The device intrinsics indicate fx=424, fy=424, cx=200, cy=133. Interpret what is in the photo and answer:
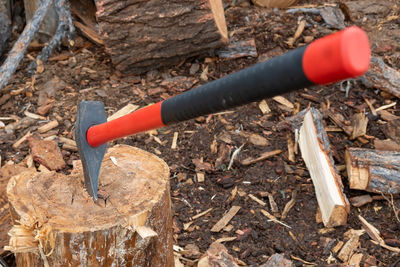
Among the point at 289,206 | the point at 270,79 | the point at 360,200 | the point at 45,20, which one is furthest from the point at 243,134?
the point at 45,20

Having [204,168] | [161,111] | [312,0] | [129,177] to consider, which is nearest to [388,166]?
[204,168]

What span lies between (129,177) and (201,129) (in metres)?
1.59

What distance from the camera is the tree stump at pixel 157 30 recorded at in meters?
3.93

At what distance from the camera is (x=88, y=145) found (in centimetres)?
198

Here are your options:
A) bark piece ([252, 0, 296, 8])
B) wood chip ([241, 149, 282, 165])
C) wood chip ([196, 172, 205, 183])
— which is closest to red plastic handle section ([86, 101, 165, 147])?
wood chip ([196, 172, 205, 183])

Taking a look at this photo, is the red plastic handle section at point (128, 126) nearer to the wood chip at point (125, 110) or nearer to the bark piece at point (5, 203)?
the bark piece at point (5, 203)

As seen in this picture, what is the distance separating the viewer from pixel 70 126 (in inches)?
149

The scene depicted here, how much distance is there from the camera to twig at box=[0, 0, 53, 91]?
3.96 meters

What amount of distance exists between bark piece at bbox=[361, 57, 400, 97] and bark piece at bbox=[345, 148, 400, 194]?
40.4 inches

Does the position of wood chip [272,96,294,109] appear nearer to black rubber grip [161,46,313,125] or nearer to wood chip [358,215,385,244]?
wood chip [358,215,385,244]

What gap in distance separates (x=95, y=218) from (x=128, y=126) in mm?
506

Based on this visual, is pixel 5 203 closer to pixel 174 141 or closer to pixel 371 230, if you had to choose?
pixel 174 141

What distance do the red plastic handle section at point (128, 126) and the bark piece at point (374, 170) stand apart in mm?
1957

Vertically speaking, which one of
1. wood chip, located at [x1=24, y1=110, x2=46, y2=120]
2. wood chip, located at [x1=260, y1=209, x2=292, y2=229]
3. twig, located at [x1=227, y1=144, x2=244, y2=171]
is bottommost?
wood chip, located at [x1=260, y1=209, x2=292, y2=229]
